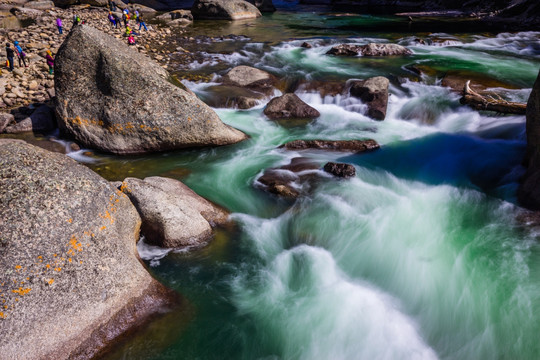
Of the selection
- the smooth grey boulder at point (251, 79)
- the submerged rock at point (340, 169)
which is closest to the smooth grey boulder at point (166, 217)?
the submerged rock at point (340, 169)

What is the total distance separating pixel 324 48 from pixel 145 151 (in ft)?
47.0

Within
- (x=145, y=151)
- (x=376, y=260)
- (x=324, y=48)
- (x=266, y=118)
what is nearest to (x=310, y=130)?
(x=266, y=118)

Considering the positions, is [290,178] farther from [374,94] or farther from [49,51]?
[49,51]

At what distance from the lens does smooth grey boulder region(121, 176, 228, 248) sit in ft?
19.6

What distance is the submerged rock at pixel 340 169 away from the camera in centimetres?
846

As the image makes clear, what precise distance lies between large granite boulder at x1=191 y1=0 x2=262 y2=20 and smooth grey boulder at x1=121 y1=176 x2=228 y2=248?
31499 millimetres

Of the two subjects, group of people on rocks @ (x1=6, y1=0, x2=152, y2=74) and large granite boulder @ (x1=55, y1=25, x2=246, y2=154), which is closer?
large granite boulder @ (x1=55, y1=25, x2=246, y2=154)

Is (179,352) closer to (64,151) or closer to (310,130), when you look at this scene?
(64,151)

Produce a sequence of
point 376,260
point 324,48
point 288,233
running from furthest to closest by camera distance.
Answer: point 324,48 → point 288,233 → point 376,260

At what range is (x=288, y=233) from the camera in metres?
6.91

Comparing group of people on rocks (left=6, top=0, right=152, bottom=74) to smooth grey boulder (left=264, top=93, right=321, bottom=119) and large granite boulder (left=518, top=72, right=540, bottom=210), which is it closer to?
smooth grey boulder (left=264, top=93, right=321, bottom=119)

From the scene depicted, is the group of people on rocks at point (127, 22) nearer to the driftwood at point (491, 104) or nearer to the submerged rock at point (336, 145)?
the submerged rock at point (336, 145)

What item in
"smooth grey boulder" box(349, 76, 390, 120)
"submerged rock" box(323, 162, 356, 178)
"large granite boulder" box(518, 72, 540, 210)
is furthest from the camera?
"smooth grey boulder" box(349, 76, 390, 120)

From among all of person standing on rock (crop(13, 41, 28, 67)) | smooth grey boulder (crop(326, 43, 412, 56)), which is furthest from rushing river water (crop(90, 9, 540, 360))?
person standing on rock (crop(13, 41, 28, 67))
